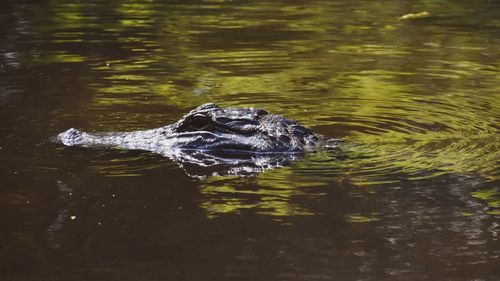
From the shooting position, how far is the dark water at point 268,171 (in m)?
5.17

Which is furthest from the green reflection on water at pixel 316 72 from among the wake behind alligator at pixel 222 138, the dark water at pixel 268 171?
the wake behind alligator at pixel 222 138

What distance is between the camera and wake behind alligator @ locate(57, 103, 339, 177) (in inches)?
295

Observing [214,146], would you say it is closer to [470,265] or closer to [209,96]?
[209,96]

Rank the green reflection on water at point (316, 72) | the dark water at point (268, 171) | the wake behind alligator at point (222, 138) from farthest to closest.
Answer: the wake behind alligator at point (222, 138) < the green reflection on water at point (316, 72) < the dark water at point (268, 171)

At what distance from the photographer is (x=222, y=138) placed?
301 inches

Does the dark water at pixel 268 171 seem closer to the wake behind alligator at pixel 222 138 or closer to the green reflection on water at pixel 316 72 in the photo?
the green reflection on water at pixel 316 72

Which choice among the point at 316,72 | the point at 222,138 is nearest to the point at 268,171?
the point at 222,138

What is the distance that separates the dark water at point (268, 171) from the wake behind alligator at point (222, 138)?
0.23m

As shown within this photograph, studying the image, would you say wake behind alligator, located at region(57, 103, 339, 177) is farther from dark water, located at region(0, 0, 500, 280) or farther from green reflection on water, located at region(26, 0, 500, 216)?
green reflection on water, located at region(26, 0, 500, 216)

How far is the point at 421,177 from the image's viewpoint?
→ 666 centimetres

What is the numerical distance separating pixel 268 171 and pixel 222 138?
821 mm

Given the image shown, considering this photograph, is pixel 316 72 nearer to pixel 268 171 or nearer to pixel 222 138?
pixel 222 138

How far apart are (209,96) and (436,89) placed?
234 cm

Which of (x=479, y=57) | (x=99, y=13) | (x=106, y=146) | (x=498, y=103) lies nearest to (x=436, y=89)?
(x=498, y=103)
